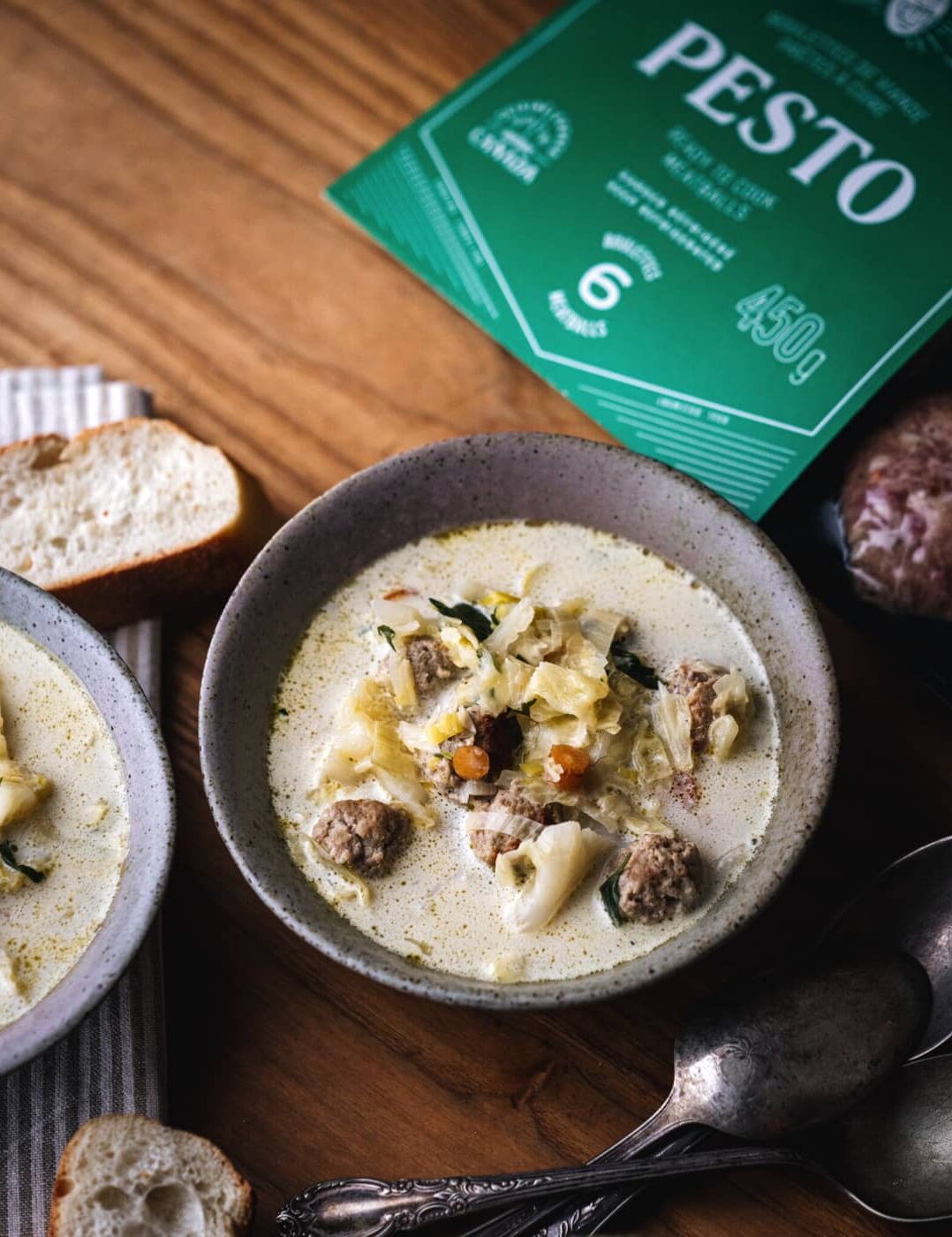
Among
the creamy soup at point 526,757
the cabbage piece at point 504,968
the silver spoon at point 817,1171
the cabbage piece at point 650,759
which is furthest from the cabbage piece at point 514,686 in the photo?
the silver spoon at point 817,1171

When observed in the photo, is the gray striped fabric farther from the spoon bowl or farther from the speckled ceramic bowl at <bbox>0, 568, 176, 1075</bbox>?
the spoon bowl

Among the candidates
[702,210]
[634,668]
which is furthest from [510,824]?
[702,210]

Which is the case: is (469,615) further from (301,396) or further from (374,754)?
(301,396)

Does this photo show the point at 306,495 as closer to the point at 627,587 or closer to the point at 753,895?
the point at 627,587

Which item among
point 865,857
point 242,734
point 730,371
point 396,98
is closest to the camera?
point 242,734

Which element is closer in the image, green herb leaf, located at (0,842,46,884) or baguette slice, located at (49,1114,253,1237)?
baguette slice, located at (49,1114,253,1237)

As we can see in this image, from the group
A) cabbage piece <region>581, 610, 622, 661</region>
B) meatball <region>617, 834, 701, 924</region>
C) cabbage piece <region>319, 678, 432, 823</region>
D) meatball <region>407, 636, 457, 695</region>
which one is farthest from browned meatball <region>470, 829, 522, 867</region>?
cabbage piece <region>581, 610, 622, 661</region>

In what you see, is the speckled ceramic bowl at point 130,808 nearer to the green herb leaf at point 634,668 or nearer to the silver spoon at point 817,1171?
the silver spoon at point 817,1171

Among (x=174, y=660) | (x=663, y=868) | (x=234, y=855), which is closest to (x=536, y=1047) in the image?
(x=663, y=868)
